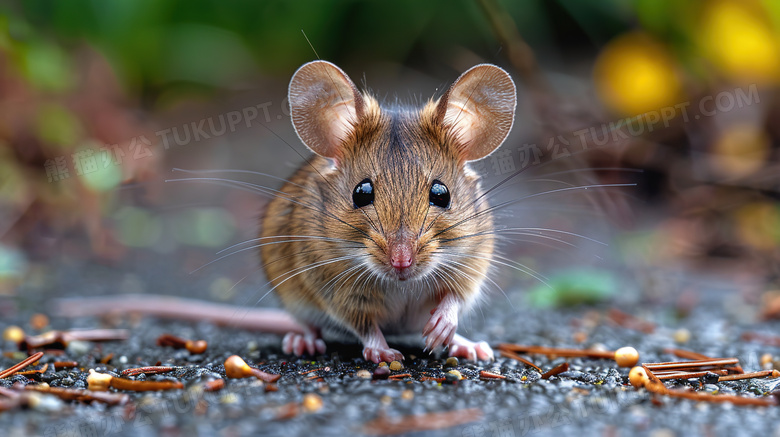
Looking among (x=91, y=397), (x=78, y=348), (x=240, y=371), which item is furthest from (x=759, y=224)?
(x=91, y=397)

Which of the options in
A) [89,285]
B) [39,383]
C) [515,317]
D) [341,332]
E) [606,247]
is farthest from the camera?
[606,247]

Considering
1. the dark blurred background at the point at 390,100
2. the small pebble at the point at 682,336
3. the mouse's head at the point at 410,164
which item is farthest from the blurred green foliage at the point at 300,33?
the mouse's head at the point at 410,164

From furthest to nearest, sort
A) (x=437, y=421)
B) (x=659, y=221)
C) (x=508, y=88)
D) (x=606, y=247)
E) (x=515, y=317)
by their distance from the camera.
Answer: (x=659, y=221) < (x=606, y=247) < (x=515, y=317) < (x=508, y=88) < (x=437, y=421)

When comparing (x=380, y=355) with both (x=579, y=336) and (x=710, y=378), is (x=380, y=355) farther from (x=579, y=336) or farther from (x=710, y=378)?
(x=579, y=336)

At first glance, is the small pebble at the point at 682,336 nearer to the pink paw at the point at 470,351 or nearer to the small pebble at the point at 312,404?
the pink paw at the point at 470,351

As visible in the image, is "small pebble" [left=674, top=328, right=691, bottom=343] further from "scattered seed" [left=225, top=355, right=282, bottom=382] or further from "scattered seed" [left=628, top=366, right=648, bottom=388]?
"scattered seed" [left=225, top=355, right=282, bottom=382]

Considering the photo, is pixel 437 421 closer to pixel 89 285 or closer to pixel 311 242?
pixel 311 242

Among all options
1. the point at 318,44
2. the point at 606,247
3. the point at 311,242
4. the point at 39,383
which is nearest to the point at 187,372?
the point at 39,383
